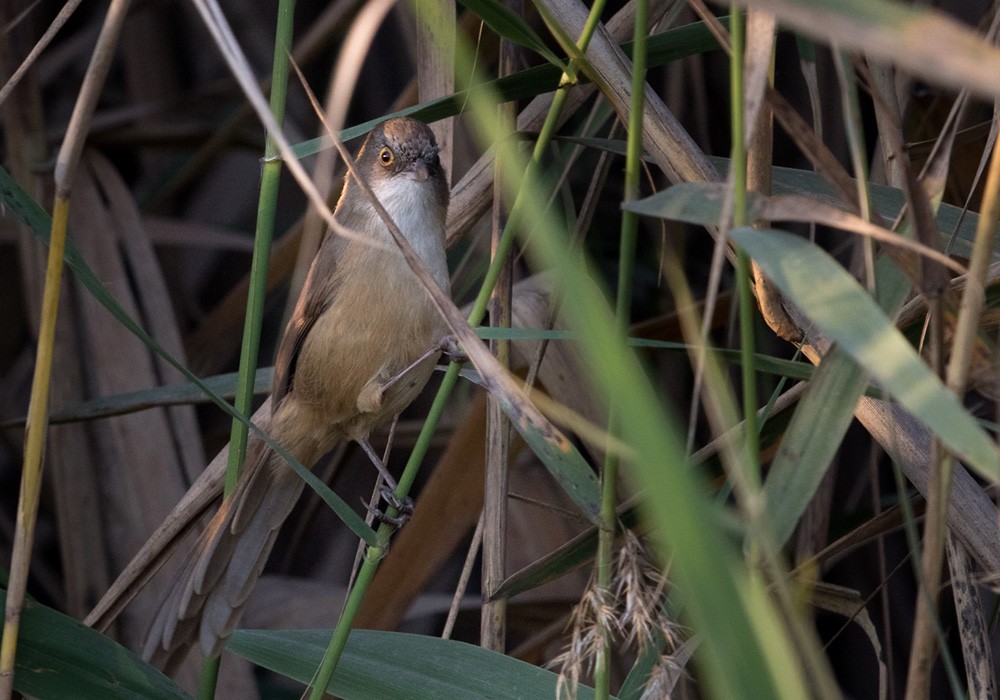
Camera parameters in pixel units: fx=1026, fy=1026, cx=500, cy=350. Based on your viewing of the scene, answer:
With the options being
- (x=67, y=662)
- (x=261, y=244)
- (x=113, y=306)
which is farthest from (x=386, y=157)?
(x=67, y=662)

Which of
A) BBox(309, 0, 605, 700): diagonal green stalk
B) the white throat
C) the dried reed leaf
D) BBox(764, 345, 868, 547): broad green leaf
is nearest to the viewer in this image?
BBox(764, 345, 868, 547): broad green leaf

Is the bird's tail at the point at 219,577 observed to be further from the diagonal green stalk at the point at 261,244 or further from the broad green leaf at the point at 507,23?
the broad green leaf at the point at 507,23

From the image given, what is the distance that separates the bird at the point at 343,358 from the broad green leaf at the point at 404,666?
393mm

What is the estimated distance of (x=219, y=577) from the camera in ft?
7.63

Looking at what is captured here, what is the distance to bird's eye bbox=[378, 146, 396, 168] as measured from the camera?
105 inches

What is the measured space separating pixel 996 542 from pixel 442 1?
152 centimetres

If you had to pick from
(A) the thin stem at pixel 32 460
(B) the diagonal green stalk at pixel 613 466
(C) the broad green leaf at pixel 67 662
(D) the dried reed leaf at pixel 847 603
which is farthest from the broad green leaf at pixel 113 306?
(D) the dried reed leaf at pixel 847 603

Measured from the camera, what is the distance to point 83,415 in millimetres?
2555

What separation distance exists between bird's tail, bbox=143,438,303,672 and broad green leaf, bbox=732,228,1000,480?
1.23m

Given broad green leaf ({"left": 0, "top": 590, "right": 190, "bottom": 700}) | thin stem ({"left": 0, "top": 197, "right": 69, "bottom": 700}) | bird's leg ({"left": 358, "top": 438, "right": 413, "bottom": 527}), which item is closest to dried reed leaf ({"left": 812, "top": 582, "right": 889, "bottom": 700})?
bird's leg ({"left": 358, "top": 438, "right": 413, "bottom": 527})

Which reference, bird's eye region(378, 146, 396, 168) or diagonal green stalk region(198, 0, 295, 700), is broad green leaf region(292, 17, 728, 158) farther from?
bird's eye region(378, 146, 396, 168)

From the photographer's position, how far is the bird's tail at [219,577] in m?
2.17

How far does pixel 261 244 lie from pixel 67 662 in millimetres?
799

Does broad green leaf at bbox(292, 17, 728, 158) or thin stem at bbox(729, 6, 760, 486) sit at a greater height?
broad green leaf at bbox(292, 17, 728, 158)
